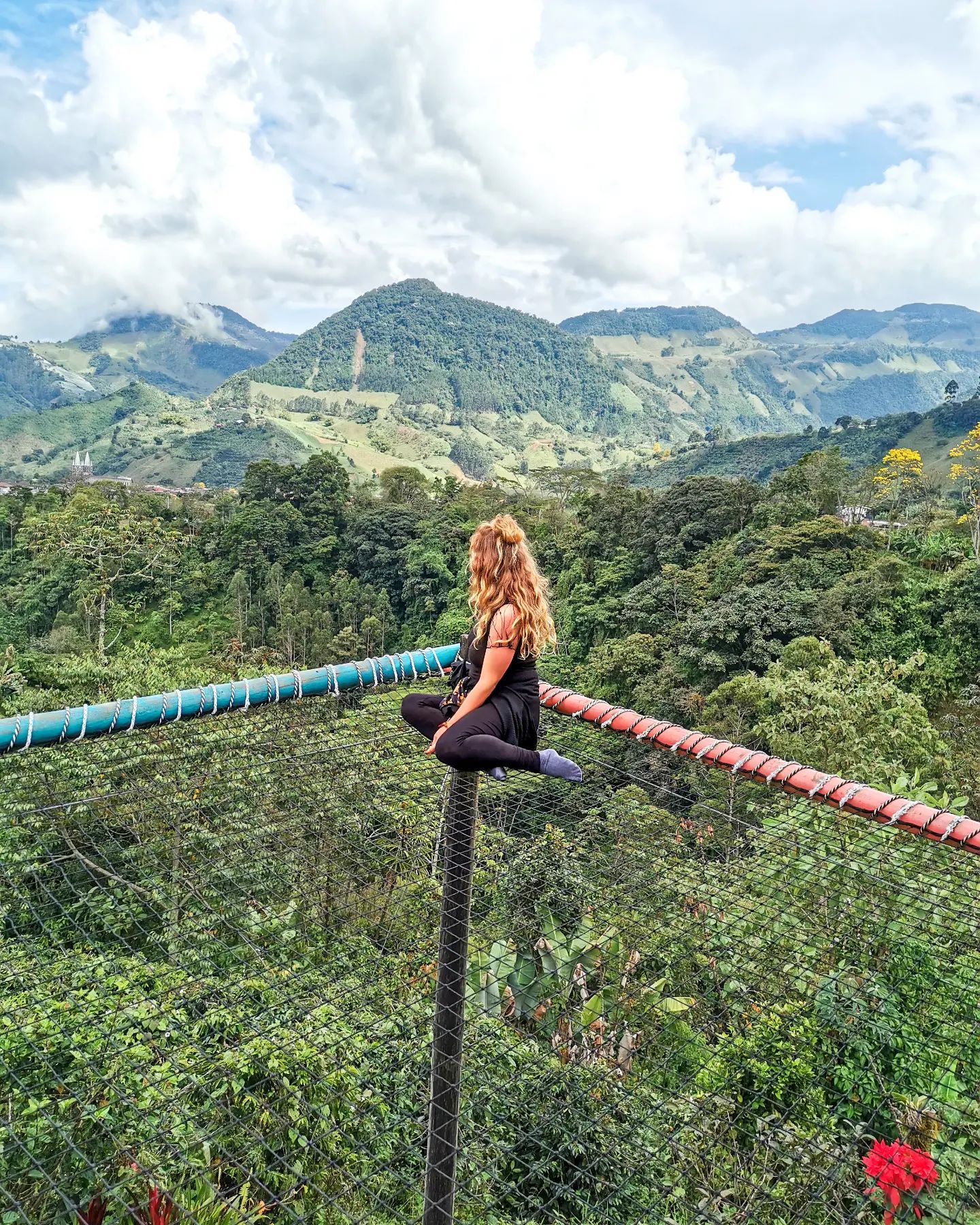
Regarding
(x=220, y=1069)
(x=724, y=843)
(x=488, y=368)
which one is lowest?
(x=220, y=1069)

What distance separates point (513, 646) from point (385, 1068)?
104 cm

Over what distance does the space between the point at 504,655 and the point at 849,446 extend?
3829cm

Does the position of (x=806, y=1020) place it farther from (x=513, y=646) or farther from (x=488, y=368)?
(x=488, y=368)

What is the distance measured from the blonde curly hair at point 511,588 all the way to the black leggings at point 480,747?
6.5 inches

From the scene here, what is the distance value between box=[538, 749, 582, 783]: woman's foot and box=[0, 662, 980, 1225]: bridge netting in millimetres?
256

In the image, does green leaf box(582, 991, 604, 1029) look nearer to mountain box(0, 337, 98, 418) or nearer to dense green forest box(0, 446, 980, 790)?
dense green forest box(0, 446, 980, 790)

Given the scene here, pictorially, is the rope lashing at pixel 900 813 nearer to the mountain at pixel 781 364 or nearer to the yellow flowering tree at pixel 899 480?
the yellow flowering tree at pixel 899 480

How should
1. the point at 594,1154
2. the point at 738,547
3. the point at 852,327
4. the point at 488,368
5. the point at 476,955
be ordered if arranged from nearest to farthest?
1. the point at 594,1154
2. the point at 476,955
3. the point at 738,547
4. the point at 488,368
5. the point at 852,327

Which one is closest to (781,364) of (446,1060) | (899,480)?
(899,480)

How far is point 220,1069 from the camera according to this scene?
178 cm

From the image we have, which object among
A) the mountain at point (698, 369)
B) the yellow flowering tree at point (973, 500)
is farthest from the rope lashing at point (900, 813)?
the mountain at point (698, 369)

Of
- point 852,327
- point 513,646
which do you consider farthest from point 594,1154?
point 852,327

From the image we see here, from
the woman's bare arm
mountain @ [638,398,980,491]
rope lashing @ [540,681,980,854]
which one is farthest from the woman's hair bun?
mountain @ [638,398,980,491]

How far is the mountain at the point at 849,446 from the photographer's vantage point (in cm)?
3175
